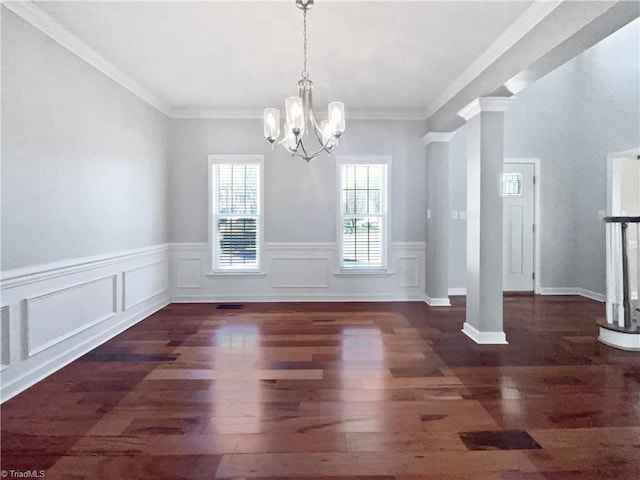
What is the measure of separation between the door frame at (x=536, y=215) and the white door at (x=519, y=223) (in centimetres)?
3

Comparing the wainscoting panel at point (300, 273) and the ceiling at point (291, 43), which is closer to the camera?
the ceiling at point (291, 43)

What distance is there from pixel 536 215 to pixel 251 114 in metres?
4.72

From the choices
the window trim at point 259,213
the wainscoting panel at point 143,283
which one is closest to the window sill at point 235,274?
the window trim at point 259,213

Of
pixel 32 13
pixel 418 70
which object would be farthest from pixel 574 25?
pixel 32 13

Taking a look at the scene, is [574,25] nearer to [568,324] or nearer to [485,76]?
[485,76]

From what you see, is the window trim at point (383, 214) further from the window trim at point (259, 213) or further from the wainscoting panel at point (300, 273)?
the window trim at point (259, 213)

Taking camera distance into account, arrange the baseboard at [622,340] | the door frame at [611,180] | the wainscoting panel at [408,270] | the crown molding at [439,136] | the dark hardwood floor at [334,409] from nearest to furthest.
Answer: the dark hardwood floor at [334,409], the baseboard at [622,340], the crown molding at [439,136], the door frame at [611,180], the wainscoting panel at [408,270]

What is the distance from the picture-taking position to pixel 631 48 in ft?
16.9

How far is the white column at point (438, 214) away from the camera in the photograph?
5.09m

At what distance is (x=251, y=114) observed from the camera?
5238 millimetres

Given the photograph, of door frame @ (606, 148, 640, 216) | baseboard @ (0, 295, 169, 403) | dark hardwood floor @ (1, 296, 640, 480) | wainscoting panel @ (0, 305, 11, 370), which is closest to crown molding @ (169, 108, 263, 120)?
baseboard @ (0, 295, 169, 403)

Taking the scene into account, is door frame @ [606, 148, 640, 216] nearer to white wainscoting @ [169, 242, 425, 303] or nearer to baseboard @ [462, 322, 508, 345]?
white wainscoting @ [169, 242, 425, 303]

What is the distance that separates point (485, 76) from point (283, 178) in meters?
2.88

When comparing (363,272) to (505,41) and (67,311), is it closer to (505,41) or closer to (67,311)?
(505,41)
